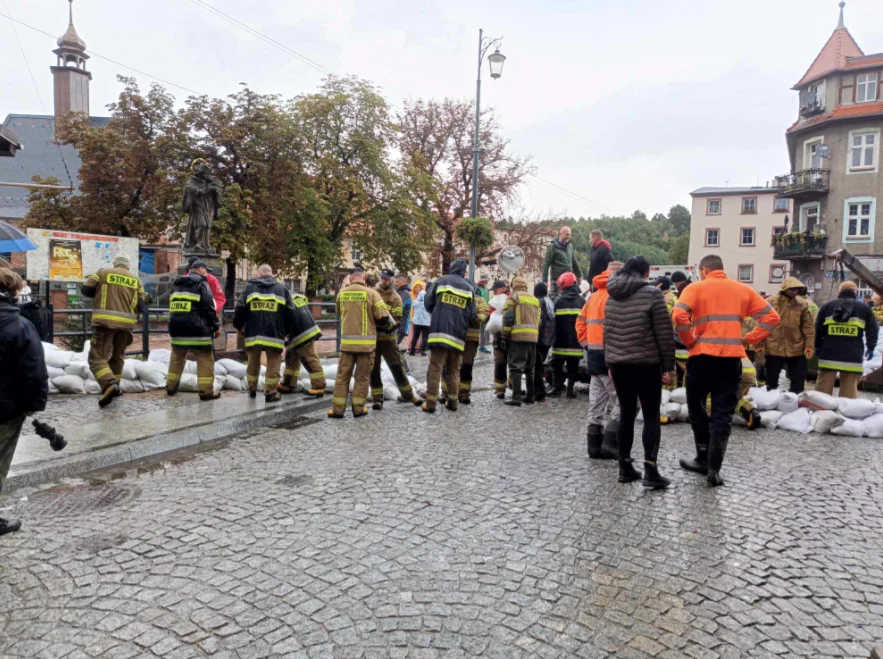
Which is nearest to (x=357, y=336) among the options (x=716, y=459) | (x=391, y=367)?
(x=391, y=367)

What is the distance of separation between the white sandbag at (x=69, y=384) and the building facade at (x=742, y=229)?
5123 cm

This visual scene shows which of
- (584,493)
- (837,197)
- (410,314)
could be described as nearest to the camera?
(584,493)

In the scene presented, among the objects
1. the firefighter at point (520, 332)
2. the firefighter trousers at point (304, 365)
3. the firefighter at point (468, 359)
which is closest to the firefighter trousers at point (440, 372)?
the firefighter at point (468, 359)

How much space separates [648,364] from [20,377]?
4433mm

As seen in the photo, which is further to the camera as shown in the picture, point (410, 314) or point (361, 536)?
point (410, 314)

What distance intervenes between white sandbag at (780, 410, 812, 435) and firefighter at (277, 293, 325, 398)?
6.01 m

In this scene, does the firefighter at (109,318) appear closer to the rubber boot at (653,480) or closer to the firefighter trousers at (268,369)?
the firefighter trousers at (268,369)

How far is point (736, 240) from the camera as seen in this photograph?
2108 inches

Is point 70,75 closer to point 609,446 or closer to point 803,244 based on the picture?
point 803,244

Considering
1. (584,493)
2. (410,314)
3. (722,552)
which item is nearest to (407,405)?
(584,493)

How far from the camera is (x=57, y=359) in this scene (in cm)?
855

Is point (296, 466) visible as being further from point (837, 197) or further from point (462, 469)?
point (837, 197)

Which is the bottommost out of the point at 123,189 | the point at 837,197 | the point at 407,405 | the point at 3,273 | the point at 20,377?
the point at 407,405

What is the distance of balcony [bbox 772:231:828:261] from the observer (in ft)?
114
